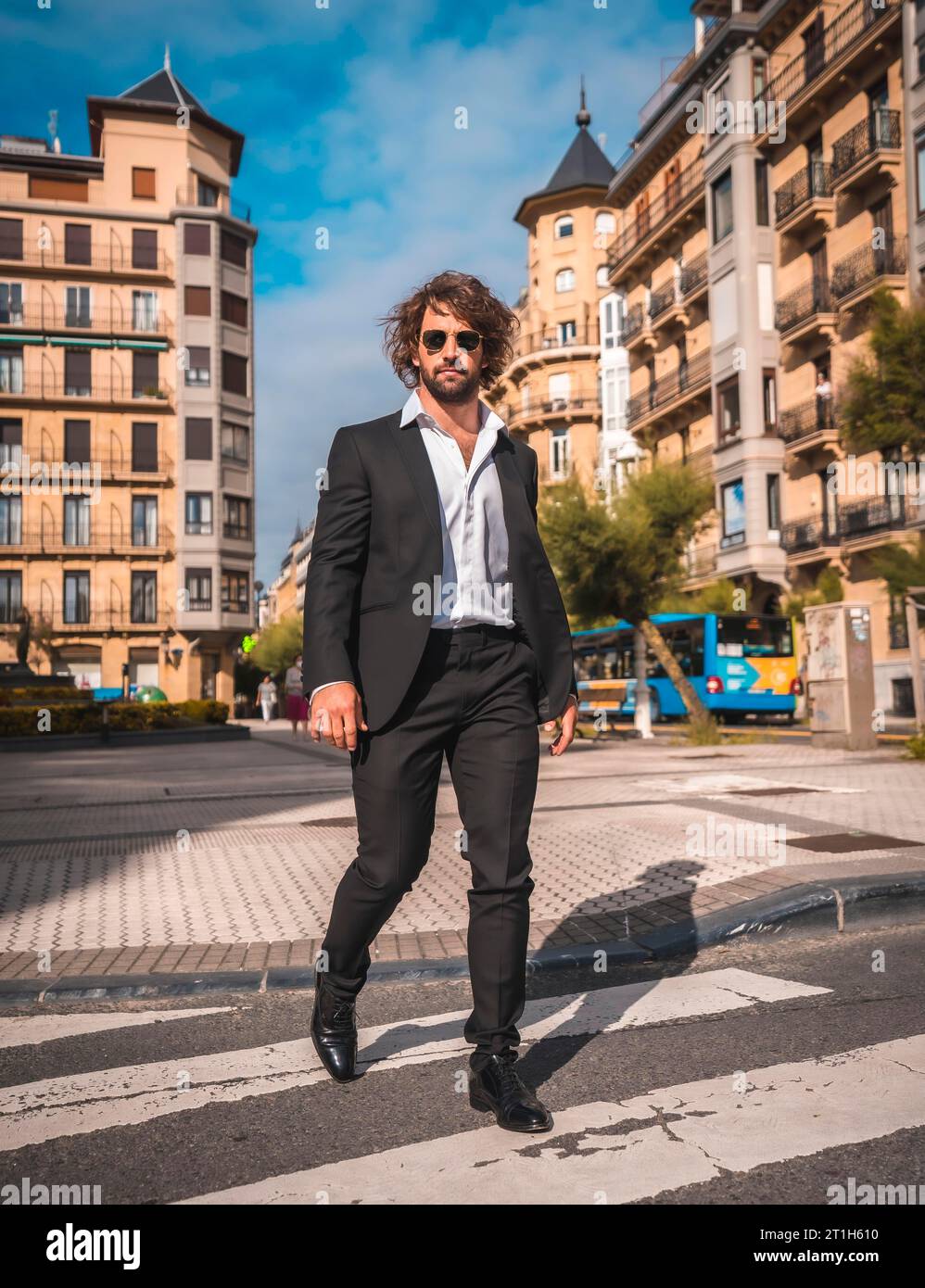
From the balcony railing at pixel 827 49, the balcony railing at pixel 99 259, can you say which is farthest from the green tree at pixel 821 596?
the balcony railing at pixel 99 259

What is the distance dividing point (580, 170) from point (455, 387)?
63081mm

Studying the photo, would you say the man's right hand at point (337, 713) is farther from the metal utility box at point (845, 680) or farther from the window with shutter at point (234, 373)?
the window with shutter at point (234, 373)

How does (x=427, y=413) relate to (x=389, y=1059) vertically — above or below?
above

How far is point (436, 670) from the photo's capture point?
3.16 metres

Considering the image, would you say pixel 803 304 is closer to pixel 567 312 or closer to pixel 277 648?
pixel 567 312

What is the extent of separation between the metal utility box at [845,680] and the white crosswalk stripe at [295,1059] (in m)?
12.5

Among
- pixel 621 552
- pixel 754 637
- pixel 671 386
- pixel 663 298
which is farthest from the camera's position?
pixel 663 298

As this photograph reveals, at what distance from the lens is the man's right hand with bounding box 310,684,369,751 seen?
3.06m

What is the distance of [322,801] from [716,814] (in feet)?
12.9

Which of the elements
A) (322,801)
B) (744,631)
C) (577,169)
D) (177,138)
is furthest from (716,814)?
(577,169)

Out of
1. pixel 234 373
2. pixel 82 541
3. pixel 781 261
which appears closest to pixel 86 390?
pixel 234 373

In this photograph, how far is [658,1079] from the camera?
334 centimetres

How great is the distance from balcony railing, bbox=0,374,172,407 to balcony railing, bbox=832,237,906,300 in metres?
31.5
